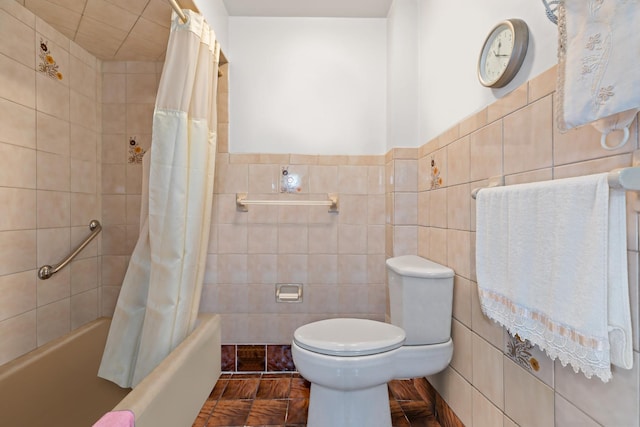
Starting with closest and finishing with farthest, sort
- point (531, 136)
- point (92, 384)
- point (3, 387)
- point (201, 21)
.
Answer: point (531, 136) < point (3, 387) < point (201, 21) < point (92, 384)

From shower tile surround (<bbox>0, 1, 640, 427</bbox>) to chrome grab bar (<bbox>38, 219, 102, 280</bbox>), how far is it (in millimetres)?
37

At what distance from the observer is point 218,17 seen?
6.31 feet

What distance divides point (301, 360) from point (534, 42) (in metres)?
1.42

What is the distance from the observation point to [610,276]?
0.69m

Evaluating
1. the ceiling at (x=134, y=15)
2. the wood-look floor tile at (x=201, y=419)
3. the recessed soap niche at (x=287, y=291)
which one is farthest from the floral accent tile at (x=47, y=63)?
the wood-look floor tile at (x=201, y=419)

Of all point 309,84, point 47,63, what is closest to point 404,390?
point 309,84

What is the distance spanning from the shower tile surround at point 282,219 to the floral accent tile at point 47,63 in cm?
3

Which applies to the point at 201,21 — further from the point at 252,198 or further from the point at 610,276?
the point at 610,276

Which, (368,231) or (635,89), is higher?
(635,89)

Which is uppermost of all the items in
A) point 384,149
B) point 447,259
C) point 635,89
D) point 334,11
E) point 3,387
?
point 334,11

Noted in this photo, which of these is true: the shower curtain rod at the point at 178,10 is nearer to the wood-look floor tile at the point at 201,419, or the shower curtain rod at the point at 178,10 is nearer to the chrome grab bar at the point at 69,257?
the chrome grab bar at the point at 69,257

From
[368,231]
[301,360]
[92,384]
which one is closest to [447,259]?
[368,231]

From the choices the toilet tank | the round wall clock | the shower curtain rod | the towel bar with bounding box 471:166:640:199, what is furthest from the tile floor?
the shower curtain rod

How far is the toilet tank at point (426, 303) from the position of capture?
1503mm
